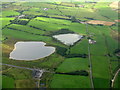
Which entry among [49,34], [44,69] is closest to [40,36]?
[49,34]

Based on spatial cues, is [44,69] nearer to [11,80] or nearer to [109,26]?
[11,80]

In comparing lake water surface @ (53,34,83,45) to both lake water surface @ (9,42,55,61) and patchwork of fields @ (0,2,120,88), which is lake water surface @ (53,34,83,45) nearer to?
patchwork of fields @ (0,2,120,88)

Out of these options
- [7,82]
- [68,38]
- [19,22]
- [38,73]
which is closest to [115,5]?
[68,38]

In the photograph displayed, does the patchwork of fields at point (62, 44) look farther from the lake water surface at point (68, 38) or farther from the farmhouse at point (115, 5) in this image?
the farmhouse at point (115, 5)

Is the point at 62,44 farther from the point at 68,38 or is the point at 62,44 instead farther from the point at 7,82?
the point at 7,82

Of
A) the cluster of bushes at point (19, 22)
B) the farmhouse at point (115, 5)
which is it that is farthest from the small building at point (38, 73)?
the farmhouse at point (115, 5)

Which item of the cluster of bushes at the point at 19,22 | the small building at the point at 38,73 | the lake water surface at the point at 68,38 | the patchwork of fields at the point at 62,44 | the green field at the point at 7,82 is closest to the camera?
the green field at the point at 7,82

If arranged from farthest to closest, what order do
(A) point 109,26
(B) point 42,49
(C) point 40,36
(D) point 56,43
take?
(A) point 109,26 → (C) point 40,36 → (D) point 56,43 → (B) point 42,49
